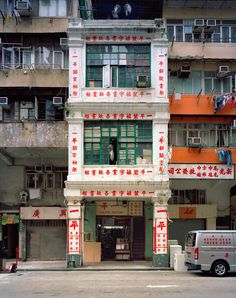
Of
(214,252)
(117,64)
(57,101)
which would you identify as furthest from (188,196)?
(214,252)

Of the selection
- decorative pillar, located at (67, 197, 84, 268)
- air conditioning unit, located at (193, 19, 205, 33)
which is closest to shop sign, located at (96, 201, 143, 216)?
decorative pillar, located at (67, 197, 84, 268)

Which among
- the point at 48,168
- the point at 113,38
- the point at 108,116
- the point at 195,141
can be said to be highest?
the point at 113,38

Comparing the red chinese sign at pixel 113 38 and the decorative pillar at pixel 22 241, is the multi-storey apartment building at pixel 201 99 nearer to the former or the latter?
the red chinese sign at pixel 113 38

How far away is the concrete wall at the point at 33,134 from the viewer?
2555 centimetres

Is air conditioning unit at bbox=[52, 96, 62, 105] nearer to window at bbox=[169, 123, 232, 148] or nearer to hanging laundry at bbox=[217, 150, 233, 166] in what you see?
window at bbox=[169, 123, 232, 148]

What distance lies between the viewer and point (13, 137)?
25.6m

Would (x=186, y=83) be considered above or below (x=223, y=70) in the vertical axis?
below

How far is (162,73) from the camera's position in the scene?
82.6 feet

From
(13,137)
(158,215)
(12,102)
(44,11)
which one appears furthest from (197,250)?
(44,11)

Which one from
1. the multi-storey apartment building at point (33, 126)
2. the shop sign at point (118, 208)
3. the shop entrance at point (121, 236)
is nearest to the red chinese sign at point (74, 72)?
the multi-storey apartment building at point (33, 126)

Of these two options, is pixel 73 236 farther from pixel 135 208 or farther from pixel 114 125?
pixel 114 125

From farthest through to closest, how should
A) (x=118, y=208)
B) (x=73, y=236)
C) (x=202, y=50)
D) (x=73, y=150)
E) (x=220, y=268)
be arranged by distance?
(x=118, y=208) → (x=202, y=50) → (x=73, y=150) → (x=73, y=236) → (x=220, y=268)

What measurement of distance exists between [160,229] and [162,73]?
7.32 metres

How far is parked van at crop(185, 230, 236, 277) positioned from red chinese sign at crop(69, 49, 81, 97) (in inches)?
359
